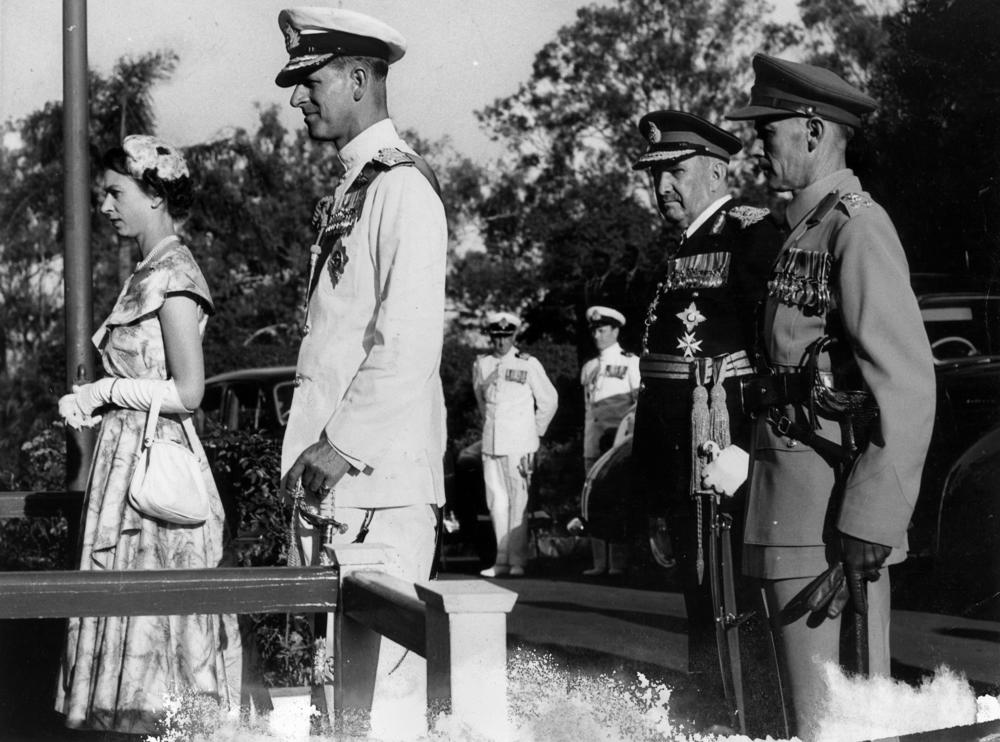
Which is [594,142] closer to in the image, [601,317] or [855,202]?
[601,317]

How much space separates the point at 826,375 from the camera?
8.41 ft

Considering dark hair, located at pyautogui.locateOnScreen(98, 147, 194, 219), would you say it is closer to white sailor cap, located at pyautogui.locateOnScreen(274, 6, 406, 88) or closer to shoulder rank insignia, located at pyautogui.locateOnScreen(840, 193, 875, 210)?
white sailor cap, located at pyautogui.locateOnScreen(274, 6, 406, 88)

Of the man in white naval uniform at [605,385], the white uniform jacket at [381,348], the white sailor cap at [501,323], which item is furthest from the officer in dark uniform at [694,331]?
the white sailor cap at [501,323]

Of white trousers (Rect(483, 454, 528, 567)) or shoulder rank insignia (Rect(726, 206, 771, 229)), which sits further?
white trousers (Rect(483, 454, 528, 567))

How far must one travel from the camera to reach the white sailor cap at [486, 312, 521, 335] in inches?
366

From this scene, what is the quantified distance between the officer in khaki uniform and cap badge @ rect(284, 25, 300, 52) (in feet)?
3.09

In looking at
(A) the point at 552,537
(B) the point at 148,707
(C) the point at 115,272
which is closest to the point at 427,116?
(B) the point at 148,707

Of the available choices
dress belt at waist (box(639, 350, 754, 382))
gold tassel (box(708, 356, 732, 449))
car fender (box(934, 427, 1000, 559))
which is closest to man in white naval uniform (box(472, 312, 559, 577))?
car fender (box(934, 427, 1000, 559))

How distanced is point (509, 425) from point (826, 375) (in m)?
6.83

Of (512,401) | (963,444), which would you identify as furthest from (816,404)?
(512,401)

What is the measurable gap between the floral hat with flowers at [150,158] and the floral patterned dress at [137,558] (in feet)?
0.77

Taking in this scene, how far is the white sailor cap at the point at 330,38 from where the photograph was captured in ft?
9.11

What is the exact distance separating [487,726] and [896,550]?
1025mm

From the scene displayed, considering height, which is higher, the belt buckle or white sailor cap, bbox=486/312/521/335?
white sailor cap, bbox=486/312/521/335
